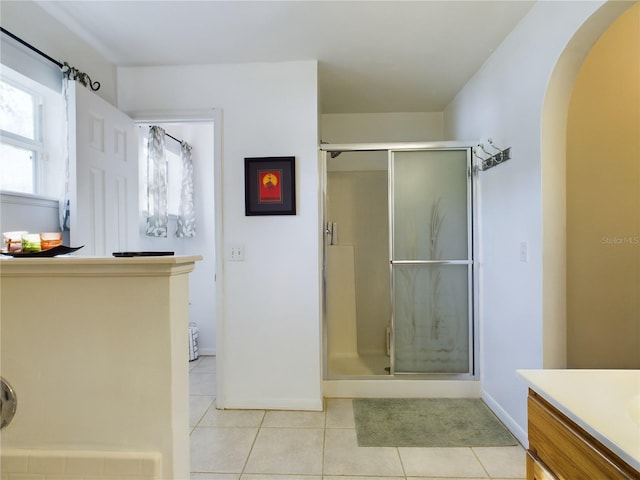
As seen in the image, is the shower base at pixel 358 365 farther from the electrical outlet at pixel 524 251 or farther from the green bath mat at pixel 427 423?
the electrical outlet at pixel 524 251

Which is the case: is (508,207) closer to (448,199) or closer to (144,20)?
(448,199)

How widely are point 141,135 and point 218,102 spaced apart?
1102 millimetres

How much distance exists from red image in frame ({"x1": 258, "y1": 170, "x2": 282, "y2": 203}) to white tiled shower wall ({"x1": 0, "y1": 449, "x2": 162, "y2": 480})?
71.7 inches

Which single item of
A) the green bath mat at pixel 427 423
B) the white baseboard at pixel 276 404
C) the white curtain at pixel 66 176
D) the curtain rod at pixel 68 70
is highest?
the curtain rod at pixel 68 70

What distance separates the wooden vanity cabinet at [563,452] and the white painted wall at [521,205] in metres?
1.05

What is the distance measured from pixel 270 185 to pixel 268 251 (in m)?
0.48

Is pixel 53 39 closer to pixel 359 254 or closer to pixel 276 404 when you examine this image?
pixel 276 404

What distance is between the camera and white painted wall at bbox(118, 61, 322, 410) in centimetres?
239

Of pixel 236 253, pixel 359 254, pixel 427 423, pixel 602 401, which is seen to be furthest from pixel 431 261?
pixel 602 401

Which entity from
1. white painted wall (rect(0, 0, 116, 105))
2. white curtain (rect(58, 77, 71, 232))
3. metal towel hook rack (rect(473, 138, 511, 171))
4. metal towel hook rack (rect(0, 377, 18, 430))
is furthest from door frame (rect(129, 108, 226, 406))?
metal towel hook rack (rect(473, 138, 511, 171))

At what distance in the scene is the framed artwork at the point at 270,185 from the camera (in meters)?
2.38

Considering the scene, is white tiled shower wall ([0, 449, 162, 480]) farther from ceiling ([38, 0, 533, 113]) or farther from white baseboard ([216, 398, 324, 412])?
ceiling ([38, 0, 533, 113])

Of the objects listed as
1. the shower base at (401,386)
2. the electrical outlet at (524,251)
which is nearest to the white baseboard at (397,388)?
the shower base at (401,386)

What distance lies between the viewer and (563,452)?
767 millimetres
